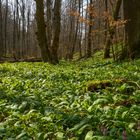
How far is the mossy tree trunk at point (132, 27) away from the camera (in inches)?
547

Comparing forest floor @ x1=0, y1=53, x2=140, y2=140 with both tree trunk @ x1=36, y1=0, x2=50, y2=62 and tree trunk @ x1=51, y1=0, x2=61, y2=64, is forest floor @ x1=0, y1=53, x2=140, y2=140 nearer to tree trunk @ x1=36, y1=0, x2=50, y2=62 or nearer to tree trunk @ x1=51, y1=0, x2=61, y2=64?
tree trunk @ x1=36, y1=0, x2=50, y2=62

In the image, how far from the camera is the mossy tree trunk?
45.6 feet

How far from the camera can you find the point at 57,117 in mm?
4547

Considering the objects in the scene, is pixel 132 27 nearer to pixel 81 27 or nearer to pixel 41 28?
pixel 41 28

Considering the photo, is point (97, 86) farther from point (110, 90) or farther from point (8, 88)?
point (8, 88)

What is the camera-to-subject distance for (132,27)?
14406 millimetres

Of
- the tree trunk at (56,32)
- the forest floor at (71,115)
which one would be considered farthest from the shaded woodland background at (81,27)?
the forest floor at (71,115)

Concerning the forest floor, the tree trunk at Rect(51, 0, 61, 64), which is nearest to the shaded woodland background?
the tree trunk at Rect(51, 0, 61, 64)

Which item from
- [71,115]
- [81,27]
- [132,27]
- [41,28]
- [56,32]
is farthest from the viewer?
[81,27]

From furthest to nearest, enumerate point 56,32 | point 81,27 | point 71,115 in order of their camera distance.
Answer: point 81,27, point 56,32, point 71,115

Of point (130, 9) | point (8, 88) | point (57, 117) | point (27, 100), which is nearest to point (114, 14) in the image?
point (130, 9)

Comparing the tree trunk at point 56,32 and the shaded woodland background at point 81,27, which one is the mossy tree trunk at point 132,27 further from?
the tree trunk at point 56,32

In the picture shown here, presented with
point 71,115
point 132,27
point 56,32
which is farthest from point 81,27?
point 71,115

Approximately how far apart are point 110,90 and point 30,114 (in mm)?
2187
